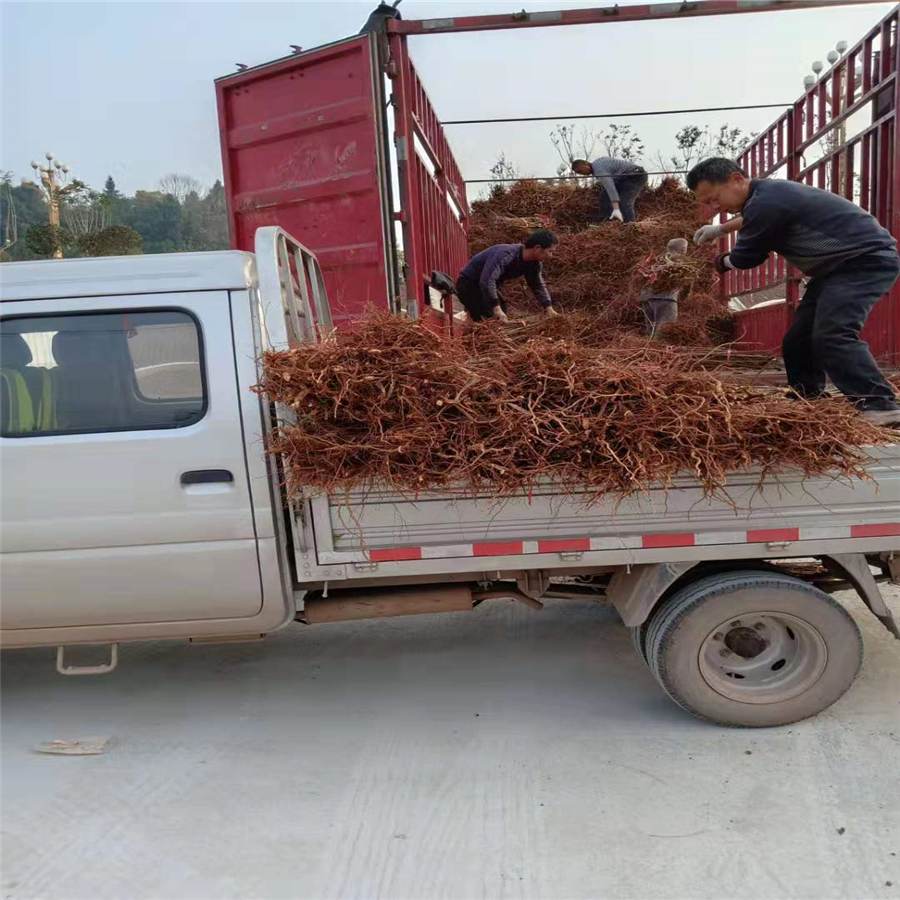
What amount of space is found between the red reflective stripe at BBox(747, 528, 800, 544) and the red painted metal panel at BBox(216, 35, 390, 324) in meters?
2.72

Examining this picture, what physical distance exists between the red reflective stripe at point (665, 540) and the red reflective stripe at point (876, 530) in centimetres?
67

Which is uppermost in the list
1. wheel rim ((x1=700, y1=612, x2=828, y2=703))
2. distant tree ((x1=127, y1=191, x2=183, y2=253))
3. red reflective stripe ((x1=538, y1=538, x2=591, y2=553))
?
distant tree ((x1=127, y1=191, x2=183, y2=253))

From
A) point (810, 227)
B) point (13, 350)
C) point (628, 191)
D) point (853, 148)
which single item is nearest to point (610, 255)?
point (628, 191)

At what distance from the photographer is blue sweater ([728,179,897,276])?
11.0 feet

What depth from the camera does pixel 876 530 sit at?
2.92m

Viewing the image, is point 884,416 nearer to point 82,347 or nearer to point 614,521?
point 614,521

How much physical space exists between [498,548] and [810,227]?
220 cm

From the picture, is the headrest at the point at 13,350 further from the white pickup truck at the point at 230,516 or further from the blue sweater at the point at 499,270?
the blue sweater at the point at 499,270

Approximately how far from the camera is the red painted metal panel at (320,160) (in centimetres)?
455

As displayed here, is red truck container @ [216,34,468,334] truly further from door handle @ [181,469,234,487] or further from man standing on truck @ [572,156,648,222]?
man standing on truck @ [572,156,648,222]

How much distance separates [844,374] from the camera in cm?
329

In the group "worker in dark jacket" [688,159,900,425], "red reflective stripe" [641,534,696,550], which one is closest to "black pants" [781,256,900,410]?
"worker in dark jacket" [688,159,900,425]

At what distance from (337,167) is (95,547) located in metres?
2.97

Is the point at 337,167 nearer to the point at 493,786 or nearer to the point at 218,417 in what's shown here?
the point at 218,417
